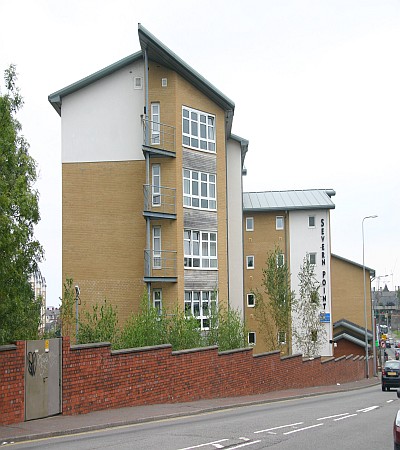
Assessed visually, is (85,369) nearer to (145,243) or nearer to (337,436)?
(337,436)

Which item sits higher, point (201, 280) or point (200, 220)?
point (200, 220)

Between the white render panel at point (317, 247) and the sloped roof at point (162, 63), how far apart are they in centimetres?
1971

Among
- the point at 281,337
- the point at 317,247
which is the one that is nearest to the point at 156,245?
the point at 281,337

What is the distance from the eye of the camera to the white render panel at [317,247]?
185 feet

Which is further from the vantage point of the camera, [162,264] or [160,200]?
[160,200]

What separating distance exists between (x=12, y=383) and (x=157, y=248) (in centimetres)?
1912

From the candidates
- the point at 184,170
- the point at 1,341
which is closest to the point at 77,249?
the point at 184,170

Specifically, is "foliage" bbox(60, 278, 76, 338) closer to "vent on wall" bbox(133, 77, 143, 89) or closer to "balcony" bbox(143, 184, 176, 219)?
"balcony" bbox(143, 184, 176, 219)

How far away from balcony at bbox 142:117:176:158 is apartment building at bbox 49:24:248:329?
49 mm

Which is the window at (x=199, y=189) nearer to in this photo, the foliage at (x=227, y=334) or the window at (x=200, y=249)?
the window at (x=200, y=249)

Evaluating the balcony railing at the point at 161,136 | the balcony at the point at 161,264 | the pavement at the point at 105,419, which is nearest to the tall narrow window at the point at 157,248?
the balcony at the point at 161,264

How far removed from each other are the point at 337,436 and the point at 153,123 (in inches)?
927

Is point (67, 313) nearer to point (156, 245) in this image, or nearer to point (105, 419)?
point (156, 245)

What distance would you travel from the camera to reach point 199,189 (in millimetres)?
37000
